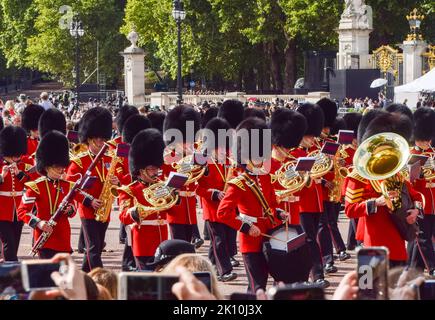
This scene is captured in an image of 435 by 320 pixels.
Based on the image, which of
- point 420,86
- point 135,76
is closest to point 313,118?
A: point 420,86

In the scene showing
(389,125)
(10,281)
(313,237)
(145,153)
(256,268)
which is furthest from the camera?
(313,237)

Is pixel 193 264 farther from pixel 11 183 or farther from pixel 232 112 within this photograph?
pixel 232 112

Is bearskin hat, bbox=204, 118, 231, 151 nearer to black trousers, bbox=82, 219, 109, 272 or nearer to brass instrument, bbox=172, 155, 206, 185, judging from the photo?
brass instrument, bbox=172, 155, 206, 185

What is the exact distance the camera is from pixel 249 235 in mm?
7289

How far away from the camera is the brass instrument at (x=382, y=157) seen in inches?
268

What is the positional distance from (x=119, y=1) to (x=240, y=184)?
158 feet

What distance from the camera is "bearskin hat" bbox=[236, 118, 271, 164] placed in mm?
7812

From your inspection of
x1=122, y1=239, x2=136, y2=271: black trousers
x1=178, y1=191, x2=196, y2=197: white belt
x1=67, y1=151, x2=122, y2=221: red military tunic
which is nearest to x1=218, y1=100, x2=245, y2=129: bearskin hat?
x1=178, y1=191, x2=196, y2=197: white belt

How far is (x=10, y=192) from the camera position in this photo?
9.77 metres

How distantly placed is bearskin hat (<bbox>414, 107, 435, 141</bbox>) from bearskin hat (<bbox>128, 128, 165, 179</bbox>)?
2.33 m

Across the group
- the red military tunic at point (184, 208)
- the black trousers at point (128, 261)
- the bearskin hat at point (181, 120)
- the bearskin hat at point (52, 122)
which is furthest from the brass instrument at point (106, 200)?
the bearskin hat at point (52, 122)

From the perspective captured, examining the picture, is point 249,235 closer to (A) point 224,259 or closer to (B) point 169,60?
(A) point 224,259

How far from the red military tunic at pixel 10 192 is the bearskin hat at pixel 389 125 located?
311 centimetres

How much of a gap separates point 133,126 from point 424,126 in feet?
9.69
